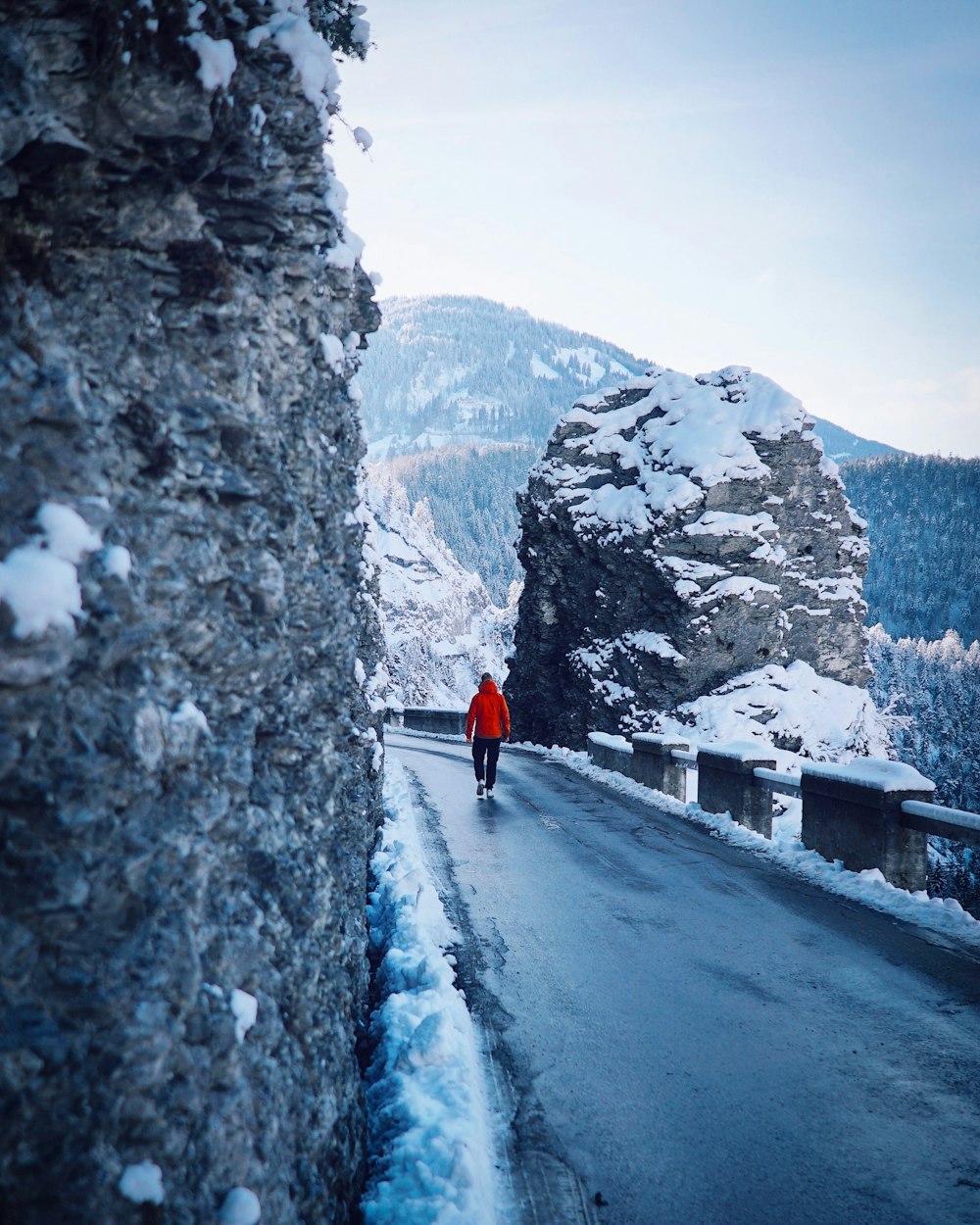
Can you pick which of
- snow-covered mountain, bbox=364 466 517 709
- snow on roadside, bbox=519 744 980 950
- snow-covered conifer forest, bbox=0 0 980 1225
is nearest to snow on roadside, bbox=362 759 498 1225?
snow-covered conifer forest, bbox=0 0 980 1225

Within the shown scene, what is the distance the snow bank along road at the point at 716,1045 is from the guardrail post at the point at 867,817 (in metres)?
0.68

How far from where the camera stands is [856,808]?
828 cm

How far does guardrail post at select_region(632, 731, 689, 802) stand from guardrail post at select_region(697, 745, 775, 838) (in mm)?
1393

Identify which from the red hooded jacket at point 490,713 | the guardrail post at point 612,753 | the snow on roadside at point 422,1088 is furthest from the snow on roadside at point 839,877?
the snow on roadside at point 422,1088

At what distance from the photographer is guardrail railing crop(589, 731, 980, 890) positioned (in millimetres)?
7641

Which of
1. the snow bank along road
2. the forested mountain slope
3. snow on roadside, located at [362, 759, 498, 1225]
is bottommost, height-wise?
the snow bank along road

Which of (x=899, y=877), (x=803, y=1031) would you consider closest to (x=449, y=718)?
(x=899, y=877)

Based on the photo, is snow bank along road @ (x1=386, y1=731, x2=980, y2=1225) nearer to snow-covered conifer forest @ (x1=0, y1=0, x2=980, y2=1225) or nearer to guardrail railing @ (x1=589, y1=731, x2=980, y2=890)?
snow-covered conifer forest @ (x1=0, y1=0, x2=980, y2=1225)

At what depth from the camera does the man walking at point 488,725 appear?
41.4 feet

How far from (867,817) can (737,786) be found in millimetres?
2962

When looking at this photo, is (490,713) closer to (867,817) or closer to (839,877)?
(839,877)

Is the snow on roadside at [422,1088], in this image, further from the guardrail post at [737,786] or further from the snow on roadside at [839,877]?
the guardrail post at [737,786]

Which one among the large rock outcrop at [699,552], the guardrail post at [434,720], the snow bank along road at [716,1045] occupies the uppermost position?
the large rock outcrop at [699,552]

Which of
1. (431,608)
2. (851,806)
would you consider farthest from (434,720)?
(431,608)
